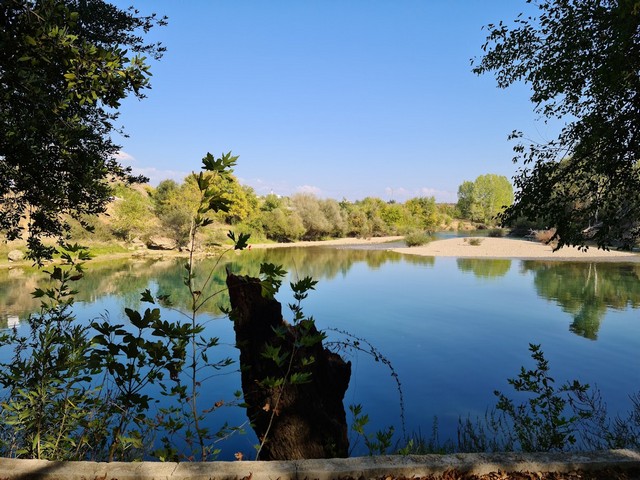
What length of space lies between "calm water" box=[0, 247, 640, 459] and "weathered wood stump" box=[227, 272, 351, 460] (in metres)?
0.38

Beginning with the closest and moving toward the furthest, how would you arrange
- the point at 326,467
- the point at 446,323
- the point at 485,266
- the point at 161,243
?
the point at 326,467
the point at 446,323
the point at 485,266
the point at 161,243

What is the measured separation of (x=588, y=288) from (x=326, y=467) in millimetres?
20532

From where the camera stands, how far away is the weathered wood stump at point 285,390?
338cm

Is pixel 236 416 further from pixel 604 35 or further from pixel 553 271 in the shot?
pixel 553 271

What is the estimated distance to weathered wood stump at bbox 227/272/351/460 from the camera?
3.38m

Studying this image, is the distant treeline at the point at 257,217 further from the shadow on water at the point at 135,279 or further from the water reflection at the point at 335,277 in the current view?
the water reflection at the point at 335,277

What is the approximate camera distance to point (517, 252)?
35.2 m

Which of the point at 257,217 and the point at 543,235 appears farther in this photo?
the point at 257,217

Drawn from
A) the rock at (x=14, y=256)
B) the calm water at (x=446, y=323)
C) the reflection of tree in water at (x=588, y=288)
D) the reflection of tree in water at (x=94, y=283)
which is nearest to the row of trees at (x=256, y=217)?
the rock at (x=14, y=256)

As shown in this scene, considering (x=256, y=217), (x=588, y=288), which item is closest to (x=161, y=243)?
(x=256, y=217)

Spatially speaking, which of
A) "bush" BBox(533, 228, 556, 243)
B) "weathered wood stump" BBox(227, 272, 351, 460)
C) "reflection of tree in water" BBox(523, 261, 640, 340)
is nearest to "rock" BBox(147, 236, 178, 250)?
"reflection of tree in water" BBox(523, 261, 640, 340)

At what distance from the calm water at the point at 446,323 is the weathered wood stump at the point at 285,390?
1.23 ft

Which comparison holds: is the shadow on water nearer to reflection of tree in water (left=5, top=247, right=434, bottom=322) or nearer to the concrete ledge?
reflection of tree in water (left=5, top=247, right=434, bottom=322)

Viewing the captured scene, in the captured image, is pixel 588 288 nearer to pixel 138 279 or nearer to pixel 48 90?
pixel 48 90
